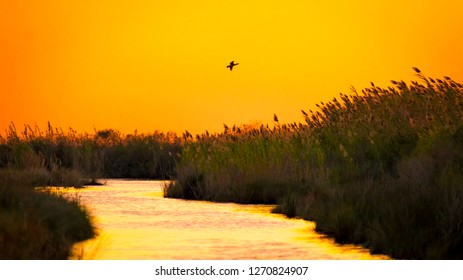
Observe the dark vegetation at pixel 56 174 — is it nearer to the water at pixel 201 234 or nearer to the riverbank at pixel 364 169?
the water at pixel 201 234

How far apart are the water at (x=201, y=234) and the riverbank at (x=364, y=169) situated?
0.44 m

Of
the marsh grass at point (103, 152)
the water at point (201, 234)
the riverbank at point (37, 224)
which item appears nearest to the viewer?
the riverbank at point (37, 224)

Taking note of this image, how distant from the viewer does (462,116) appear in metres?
21.2

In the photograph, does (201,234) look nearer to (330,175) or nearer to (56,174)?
(330,175)

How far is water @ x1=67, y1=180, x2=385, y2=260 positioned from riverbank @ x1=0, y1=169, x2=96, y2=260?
0.85 ft

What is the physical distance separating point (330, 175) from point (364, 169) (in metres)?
0.75

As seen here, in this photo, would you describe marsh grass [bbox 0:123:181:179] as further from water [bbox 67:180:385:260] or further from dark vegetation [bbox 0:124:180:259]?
water [bbox 67:180:385:260]

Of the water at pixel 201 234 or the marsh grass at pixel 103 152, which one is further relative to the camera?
the marsh grass at pixel 103 152

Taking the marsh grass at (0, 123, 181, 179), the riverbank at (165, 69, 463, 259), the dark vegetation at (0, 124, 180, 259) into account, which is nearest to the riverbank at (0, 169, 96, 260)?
the dark vegetation at (0, 124, 180, 259)

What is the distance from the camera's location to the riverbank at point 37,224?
9859mm

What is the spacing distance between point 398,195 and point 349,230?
3.58 ft

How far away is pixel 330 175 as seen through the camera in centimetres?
1977

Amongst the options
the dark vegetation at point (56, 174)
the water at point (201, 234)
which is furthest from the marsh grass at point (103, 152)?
the water at point (201, 234)

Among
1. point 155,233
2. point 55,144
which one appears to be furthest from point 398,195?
point 55,144
